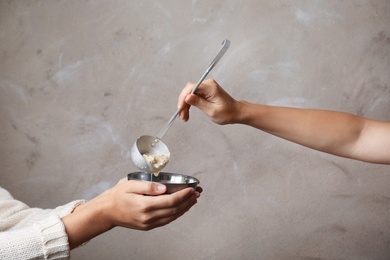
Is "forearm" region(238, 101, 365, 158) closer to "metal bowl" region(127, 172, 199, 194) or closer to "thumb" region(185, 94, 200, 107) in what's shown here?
"thumb" region(185, 94, 200, 107)

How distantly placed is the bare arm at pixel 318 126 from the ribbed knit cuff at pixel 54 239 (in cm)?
48

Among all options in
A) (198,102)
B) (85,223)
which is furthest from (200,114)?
(85,223)

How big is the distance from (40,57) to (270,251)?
123 cm

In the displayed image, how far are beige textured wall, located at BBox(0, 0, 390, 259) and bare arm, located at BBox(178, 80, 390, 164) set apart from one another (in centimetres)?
45

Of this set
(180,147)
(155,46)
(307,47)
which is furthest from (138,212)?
(307,47)

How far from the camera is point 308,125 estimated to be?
4.69 ft

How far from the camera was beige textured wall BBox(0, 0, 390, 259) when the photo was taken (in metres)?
1.88

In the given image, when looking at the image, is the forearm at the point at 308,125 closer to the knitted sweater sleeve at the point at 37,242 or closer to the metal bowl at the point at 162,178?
the metal bowl at the point at 162,178

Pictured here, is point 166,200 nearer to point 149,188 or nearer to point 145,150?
point 149,188

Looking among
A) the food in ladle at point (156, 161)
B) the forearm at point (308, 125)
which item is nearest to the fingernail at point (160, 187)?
the food in ladle at point (156, 161)

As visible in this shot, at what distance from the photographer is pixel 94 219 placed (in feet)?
3.91

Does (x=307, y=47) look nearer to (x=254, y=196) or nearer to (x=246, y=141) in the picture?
(x=246, y=141)

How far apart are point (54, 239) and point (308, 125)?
2.60ft

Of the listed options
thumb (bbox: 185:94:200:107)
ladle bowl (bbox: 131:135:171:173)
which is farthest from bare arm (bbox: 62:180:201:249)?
thumb (bbox: 185:94:200:107)
